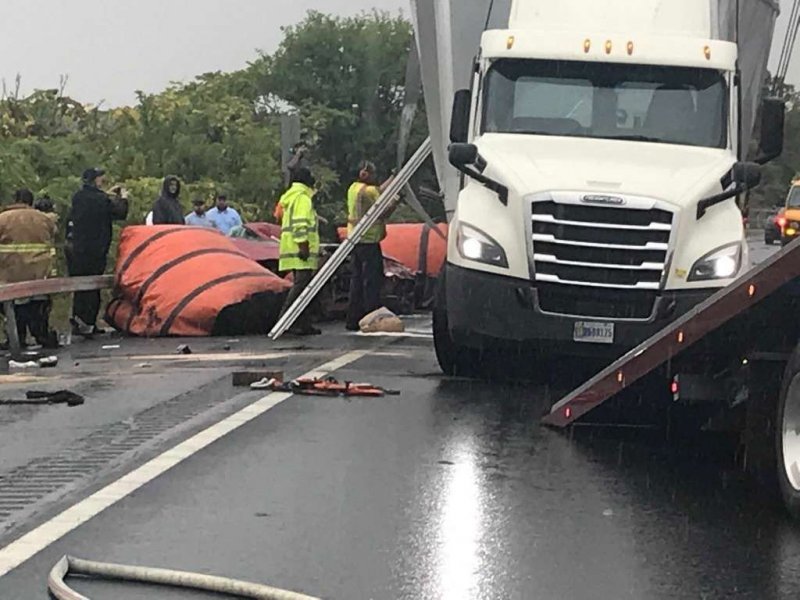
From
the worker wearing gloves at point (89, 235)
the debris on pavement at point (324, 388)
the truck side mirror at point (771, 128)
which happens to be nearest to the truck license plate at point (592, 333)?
the debris on pavement at point (324, 388)

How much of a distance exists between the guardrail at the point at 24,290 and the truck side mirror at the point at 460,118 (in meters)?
4.89

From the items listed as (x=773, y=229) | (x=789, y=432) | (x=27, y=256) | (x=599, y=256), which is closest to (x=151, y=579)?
(x=789, y=432)

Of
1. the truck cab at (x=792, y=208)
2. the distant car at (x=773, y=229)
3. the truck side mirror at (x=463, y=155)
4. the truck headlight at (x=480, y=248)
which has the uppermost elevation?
the truck side mirror at (x=463, y=155)

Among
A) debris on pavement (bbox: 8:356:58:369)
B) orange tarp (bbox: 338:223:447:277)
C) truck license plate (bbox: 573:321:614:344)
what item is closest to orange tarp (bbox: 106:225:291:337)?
debris on pavement (bbox: 8:356:58:369)

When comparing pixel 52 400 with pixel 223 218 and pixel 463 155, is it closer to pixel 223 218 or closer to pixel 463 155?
pixel 463 155

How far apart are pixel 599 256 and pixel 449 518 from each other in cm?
472

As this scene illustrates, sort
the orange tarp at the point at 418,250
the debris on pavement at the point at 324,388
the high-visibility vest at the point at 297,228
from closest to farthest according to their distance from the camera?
the debris on pavement at the point at 324,388 → the high-visibility vest at the point at 297,228 → the orange tarp at the point at 418,250

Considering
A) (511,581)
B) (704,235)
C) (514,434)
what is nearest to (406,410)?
(514,434)

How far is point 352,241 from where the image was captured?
1819cm

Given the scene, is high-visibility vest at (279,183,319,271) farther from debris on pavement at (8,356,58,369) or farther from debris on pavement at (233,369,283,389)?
debris on pavement at (233,369,283,389)

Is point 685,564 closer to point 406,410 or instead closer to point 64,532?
point 64,532

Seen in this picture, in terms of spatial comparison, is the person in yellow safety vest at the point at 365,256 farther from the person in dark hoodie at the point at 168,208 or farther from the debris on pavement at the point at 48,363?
the debris on pavement at the point at 48,363

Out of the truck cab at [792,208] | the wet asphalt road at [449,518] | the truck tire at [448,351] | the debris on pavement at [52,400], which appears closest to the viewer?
the wet asphalt road at [449,518]

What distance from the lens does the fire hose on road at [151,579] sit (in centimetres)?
580
